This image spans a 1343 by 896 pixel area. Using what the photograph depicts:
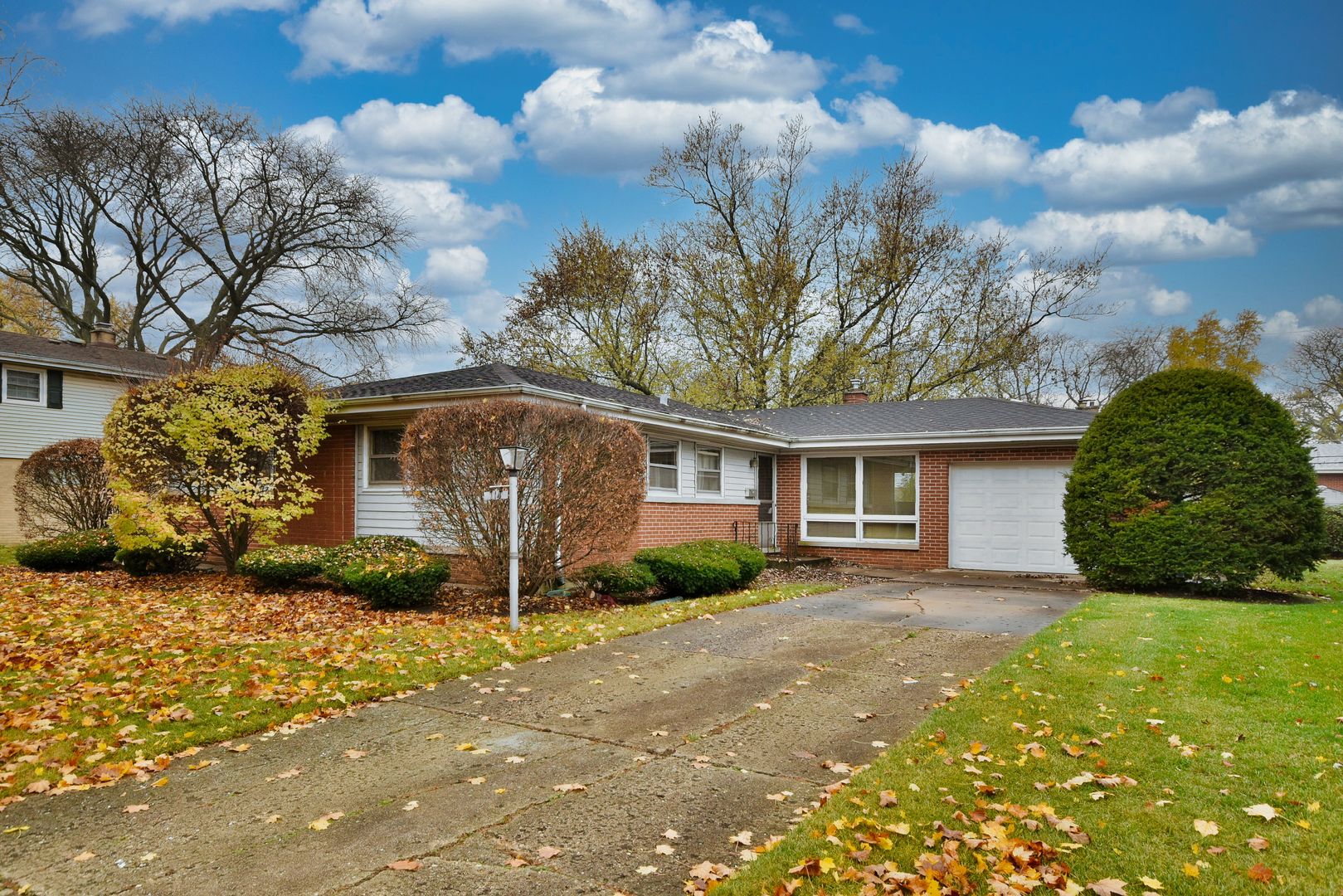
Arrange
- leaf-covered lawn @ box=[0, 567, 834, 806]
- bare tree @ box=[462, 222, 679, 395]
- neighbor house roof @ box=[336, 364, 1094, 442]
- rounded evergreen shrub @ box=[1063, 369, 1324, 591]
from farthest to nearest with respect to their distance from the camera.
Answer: bare tree @ box=[462, 222, 679, 395] < neighbor house roof @ box=[336, 364, 1094, 442] < rounded evergreen shrub @ box=[1063, 369, 1324, 591] < leaf-covered lawn @ box=[0, 567, 834, 806]

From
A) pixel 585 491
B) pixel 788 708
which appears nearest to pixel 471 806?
pixel 788 708

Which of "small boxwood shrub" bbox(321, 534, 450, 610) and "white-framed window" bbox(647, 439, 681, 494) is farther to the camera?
"white-framed window" bbox(647, 439, 681, 494)

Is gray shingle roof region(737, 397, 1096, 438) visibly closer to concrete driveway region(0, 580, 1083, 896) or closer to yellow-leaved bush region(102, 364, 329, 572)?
concrete driveway region(0, 580, 1083, 896)

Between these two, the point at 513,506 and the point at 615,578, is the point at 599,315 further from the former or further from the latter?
the point at 513,506

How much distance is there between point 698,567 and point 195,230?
85.1ft

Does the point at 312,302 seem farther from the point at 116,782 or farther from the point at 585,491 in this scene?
the point at 116,782

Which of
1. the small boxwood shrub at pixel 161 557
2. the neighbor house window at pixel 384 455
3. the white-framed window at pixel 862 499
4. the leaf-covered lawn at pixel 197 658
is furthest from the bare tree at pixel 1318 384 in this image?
the small boxwood shrub at pixel 161 557

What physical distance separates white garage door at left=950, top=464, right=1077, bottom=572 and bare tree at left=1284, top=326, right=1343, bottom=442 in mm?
33257

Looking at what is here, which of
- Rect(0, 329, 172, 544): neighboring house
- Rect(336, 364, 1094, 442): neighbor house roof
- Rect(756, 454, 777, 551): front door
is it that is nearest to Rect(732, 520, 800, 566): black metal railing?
Rect(756, 454, 777, 551): front door

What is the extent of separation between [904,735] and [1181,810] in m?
1.62

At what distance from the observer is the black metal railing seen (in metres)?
17.2

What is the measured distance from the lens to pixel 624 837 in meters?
3.72

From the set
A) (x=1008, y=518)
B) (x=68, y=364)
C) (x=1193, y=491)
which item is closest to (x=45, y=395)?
(x=68, y=364)

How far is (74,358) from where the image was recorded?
824 inches
